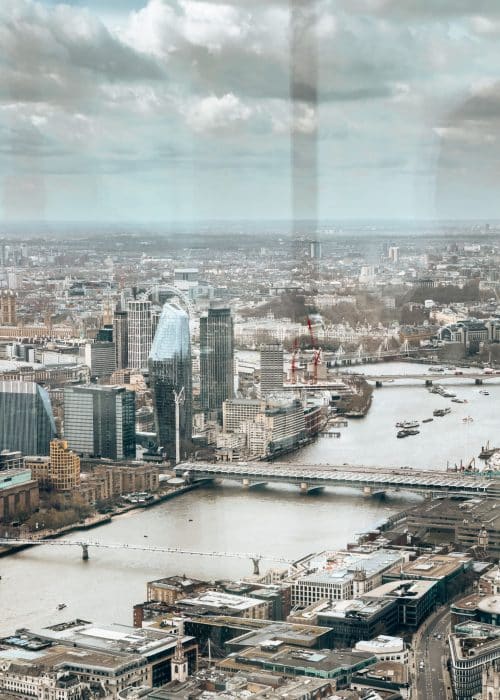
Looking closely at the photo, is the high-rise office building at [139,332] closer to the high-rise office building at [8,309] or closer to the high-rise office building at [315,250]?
the high-rise office building at [8,309]

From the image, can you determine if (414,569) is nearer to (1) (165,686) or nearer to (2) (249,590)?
(2) (249,590)

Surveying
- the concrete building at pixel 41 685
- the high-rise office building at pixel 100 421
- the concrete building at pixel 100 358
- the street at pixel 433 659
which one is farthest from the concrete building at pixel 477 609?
the concrete building at pixel 100 358

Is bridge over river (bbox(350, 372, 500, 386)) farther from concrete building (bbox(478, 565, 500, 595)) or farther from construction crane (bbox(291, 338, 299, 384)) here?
concrete building (bbox(478, 565, 500, 595))

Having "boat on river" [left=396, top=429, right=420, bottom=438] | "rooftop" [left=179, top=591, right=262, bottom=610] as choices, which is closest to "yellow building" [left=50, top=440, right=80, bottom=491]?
"boat on river" [left=396, top=429, right=420, bottom=438]

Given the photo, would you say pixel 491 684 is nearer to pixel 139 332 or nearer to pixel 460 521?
pixel 460 521

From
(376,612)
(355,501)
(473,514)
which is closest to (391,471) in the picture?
(355,501)

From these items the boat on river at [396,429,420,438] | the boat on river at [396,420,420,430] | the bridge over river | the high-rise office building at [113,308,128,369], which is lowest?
the boat on river at [396,429,420,438]
